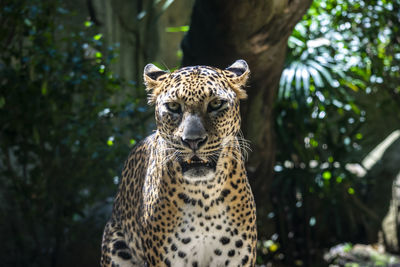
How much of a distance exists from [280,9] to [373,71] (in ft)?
9.59

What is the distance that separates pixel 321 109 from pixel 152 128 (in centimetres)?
228

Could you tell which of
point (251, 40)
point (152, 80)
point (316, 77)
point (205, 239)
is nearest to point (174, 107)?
point (152, 80)

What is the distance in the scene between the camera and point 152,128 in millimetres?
6672

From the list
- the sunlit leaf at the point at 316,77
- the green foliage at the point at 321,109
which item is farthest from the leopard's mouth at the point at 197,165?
the sunlit leaf at the point at 316,77

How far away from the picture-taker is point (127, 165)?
4.75 m

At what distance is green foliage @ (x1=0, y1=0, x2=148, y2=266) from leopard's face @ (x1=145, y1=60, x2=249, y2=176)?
2257mm

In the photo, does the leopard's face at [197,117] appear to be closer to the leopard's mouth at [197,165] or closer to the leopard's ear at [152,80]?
the leopard's mouth at [197,165]

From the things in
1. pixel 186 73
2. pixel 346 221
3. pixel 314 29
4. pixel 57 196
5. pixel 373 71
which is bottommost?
pixel 346 221

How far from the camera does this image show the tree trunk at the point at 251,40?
219 inches

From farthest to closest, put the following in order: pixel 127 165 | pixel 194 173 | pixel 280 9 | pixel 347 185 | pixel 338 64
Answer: pixel 347 185
pixel 338 64
pixel 280 9
pixel 127 165
pixel 194 173

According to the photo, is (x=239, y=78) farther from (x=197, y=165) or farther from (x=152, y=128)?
(x=152, y=128)

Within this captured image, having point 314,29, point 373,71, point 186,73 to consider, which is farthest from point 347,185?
point 186,73

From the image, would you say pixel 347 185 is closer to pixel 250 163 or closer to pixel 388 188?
pixel 388 188

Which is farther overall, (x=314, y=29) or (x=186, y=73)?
(x=314, y=29)
